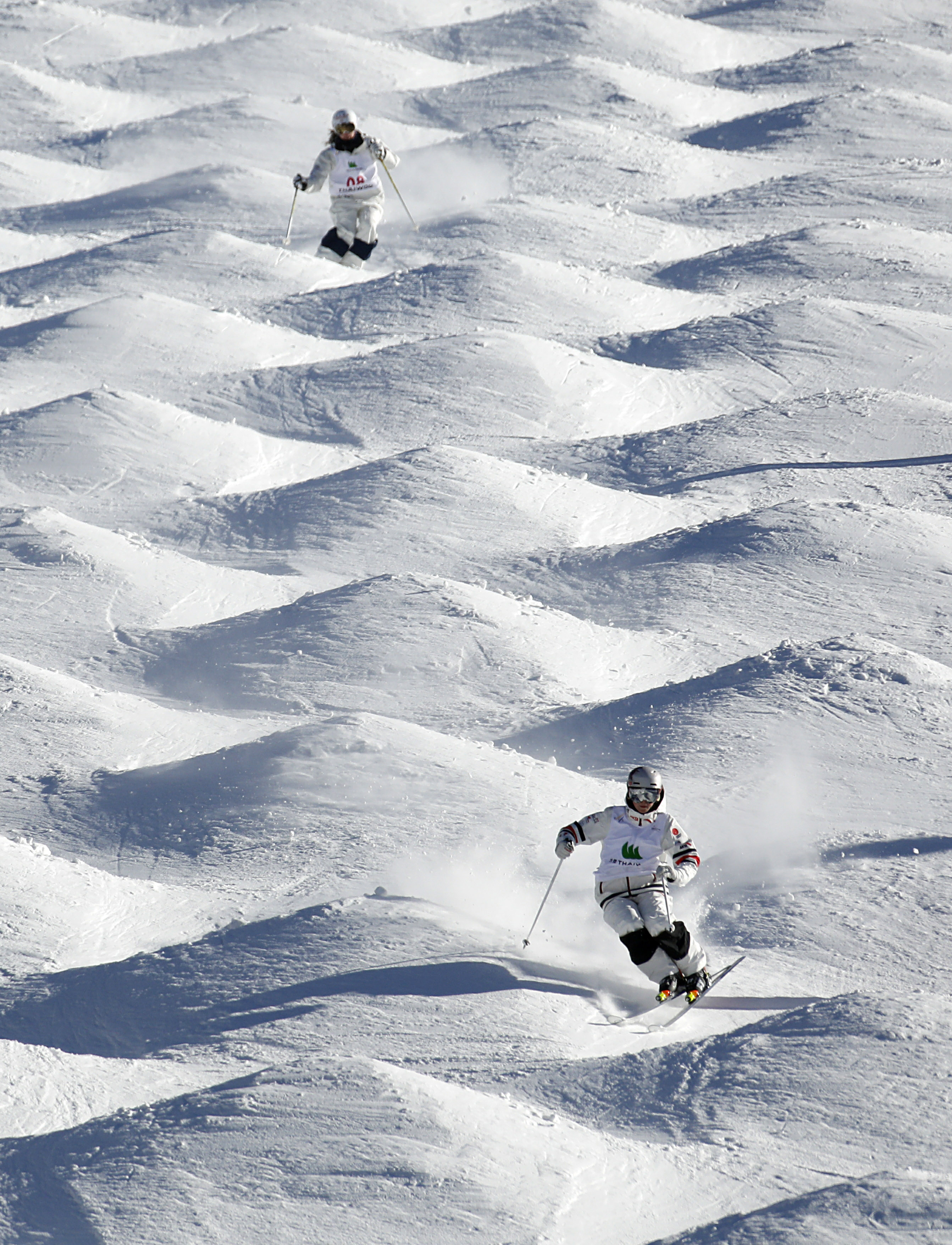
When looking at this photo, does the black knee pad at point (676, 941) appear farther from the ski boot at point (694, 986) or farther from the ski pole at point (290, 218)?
the ski pole at point (290, 218)

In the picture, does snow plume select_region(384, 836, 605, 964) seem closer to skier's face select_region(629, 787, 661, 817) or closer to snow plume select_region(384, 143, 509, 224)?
skier's face select_region(629, 787, 661, 817)

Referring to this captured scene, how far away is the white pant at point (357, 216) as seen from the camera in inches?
452

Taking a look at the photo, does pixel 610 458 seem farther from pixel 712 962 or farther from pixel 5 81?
pixel 5 81

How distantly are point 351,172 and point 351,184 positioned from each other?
0.10 metres

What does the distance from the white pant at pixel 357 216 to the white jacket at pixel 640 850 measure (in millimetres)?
6197

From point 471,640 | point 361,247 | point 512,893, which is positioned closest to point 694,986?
point 512,893

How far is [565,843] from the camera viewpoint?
701 cm

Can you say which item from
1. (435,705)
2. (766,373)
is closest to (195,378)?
(766,373)

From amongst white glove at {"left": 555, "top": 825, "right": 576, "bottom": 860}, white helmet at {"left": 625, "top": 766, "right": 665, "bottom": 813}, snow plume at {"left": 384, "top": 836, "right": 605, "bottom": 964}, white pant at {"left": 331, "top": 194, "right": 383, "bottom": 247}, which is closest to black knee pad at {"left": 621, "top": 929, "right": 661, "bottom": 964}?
white glove at {"left": 555, "top": 825, "right": 576, "bottom": 860}

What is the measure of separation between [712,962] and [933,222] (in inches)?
584

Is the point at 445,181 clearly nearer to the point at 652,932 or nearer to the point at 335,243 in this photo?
the point at 335,243

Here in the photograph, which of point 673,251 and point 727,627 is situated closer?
point 727,627

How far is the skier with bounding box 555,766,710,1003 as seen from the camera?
6863 mm

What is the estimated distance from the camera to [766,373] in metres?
16.5
